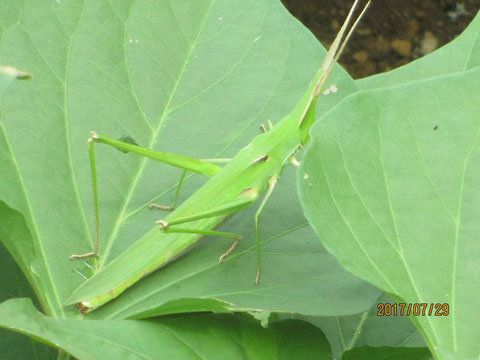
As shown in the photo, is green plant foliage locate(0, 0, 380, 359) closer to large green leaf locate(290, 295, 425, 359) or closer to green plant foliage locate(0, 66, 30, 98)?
large green leaf locate(290, 295, 425, 359)

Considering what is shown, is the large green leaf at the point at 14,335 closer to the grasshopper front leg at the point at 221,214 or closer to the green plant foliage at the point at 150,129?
the green plant foliage at the point at 150,129

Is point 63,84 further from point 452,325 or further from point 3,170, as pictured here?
point 452,325

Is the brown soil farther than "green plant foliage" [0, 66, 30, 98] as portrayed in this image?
Yes

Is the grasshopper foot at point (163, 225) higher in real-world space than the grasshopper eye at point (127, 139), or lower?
lower

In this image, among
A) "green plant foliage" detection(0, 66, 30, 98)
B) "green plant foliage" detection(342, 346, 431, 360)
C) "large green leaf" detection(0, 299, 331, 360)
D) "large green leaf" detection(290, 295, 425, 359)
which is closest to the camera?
"green plant foliage" detection(0, 66, 30, 98)

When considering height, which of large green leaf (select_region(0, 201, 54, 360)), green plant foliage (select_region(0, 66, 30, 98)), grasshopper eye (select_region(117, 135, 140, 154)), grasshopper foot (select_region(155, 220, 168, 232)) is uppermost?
green plant foliage (select_region(0, 66, 30, 98))

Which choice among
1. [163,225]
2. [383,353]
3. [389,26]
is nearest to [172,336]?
[163,225]

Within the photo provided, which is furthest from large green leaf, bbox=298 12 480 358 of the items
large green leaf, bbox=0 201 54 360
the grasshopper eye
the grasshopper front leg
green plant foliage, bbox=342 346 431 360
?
large green leaf, bbox=0 201 54 360

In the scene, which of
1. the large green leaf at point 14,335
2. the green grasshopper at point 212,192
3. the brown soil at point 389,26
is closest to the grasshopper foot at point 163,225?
the green grasshopper at point 212,192
